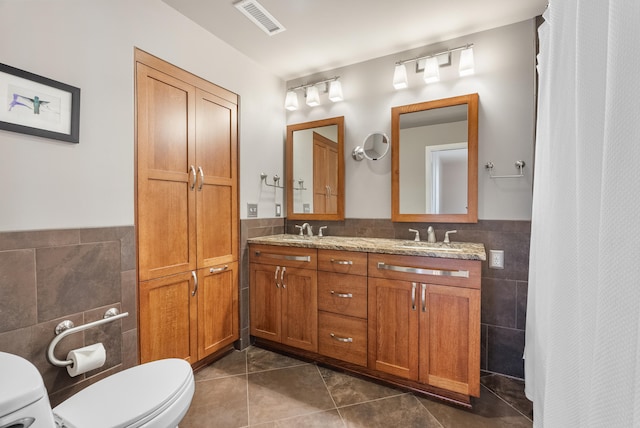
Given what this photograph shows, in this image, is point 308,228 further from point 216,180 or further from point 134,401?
point 134,401

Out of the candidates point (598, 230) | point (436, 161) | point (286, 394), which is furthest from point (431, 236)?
point (598, 230)

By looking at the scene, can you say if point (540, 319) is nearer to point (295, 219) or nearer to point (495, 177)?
point (495, 177)

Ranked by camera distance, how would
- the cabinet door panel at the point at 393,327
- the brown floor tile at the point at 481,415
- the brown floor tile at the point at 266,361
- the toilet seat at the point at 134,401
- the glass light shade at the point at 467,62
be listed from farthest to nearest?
1. the brown floor tile at the point at 266,361
2. the glass light shade at the point at 467,62
3. the cabinet door panel at the point at 393,327
4. the brown floor tile at the point at 481,415
5. the toilet seat at the point at 134,401

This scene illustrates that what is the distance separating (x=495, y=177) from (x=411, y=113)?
80cm

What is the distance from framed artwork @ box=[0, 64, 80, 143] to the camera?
3.80 feet

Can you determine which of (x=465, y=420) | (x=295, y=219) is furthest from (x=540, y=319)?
(x=295, y=219)

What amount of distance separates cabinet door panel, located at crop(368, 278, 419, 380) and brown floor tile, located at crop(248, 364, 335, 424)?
1.31 ft

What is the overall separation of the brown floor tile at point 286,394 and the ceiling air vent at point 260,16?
246 centimetres

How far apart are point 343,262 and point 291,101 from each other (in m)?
1.69

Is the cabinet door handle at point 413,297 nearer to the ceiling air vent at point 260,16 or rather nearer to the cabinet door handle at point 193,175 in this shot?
the cabinet door handle at point 193,175

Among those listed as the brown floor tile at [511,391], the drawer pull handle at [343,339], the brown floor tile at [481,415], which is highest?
the drawer pull handle at [343,339]

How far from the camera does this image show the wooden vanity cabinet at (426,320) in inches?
62.6

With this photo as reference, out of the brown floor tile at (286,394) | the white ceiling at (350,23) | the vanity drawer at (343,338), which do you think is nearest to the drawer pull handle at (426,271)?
the vanity drawer at (343,338)

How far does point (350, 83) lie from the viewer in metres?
2.54
